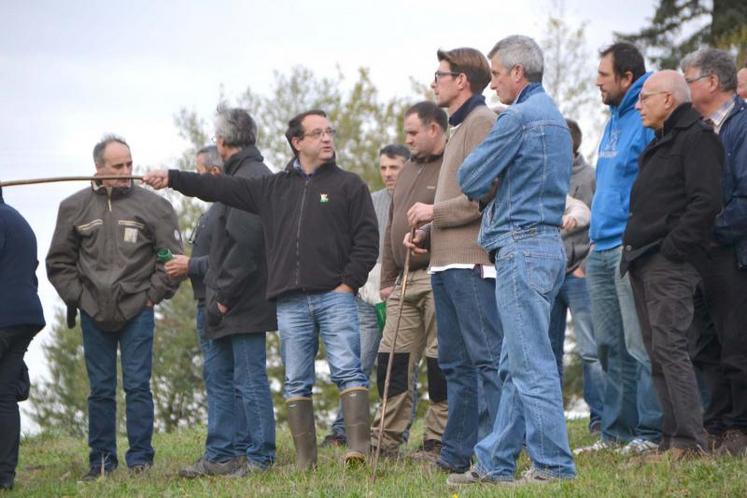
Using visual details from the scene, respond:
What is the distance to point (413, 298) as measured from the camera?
913 cm

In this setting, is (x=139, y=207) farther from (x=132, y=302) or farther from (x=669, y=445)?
(x=669, y=445)

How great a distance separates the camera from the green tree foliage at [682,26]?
26.2m

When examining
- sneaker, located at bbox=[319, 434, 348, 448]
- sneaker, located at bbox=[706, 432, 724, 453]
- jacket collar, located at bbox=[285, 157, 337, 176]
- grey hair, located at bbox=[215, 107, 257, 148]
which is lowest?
sneaker, located at bbox=[319, 434, 348, 448]

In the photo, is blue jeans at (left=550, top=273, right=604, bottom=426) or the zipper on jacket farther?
blue jeans at (left=550, top=273, right=604, bottom=426)

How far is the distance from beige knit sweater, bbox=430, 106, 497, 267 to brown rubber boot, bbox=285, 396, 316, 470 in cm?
151

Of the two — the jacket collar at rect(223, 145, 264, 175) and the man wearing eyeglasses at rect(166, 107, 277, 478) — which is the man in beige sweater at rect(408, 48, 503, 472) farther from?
the jacket collar at rect(223, 145, 264, 175)

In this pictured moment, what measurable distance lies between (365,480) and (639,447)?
182cm

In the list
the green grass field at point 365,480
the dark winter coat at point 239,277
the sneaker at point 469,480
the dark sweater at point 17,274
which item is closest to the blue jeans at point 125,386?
the green grass field at point 365,480

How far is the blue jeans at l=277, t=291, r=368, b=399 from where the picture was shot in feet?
27.8

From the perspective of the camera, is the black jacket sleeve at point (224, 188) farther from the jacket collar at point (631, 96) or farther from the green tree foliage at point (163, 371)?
the green tree foliage at point (163, 371)

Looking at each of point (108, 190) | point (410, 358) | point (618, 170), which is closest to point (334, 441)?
point (410, 358)

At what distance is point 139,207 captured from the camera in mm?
9758

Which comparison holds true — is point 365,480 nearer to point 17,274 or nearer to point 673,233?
point 673,233

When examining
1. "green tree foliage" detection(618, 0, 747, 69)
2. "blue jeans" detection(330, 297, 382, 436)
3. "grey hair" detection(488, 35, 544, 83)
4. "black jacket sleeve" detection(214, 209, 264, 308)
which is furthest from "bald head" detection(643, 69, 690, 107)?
"green tree foliage" detection(618, 0, 747, 69)
